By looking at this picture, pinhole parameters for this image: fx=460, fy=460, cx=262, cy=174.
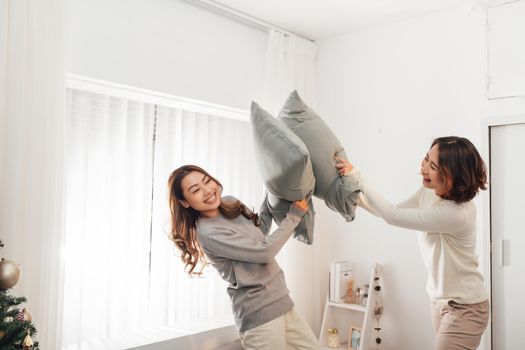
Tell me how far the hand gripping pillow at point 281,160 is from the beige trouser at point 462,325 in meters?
0.93

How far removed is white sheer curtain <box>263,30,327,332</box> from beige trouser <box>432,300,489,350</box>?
57.3 inches

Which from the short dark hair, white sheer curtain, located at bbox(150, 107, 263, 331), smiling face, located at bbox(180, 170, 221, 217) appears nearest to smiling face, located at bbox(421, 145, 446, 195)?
the short dark hair

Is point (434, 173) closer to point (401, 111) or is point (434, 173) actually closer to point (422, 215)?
point (422, 215)

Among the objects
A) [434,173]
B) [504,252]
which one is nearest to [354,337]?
[504,252]

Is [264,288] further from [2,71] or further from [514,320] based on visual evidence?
[514,320]

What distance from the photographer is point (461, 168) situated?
2.05m

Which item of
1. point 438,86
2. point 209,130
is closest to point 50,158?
point 209,130

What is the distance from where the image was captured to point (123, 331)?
290 cm

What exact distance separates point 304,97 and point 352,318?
1.81 m

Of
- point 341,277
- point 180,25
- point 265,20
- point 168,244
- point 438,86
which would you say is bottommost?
point 341,277

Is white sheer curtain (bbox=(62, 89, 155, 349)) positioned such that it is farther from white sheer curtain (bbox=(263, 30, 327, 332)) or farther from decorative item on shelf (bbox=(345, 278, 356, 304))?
decorative item on shelf (bbox=(345, 278, 356, 304))

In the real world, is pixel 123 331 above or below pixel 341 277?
below

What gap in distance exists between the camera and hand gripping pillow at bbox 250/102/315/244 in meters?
1.80

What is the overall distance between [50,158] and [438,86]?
252 centimetres
